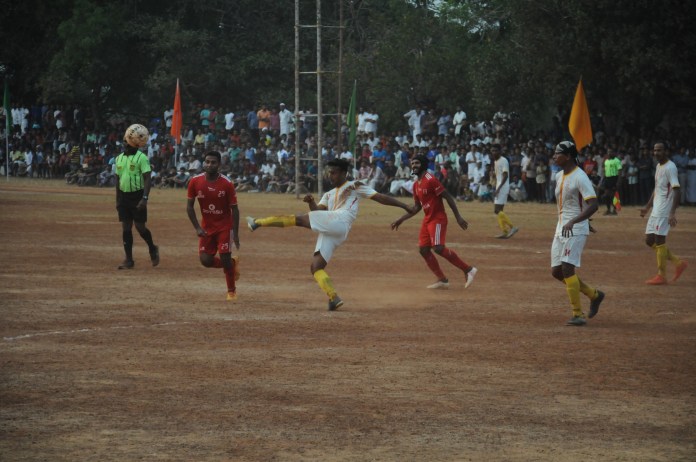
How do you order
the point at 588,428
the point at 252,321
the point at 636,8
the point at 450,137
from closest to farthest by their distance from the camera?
the point at 588,428
the point at 252,321
the point at 636,8
the point at 450,137

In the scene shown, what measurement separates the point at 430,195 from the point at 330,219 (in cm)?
323

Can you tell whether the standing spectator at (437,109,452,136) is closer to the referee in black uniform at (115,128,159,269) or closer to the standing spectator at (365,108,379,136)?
the standing spectator at (365,108,379,136)

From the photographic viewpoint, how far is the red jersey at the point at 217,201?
14352mm

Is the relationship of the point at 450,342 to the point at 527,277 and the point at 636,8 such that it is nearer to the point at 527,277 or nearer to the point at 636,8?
the point at 527,277

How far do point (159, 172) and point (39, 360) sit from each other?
134 feet

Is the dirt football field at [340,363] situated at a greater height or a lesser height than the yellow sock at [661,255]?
lesser

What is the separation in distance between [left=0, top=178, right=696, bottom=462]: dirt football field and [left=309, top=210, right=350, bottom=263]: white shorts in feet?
2.58

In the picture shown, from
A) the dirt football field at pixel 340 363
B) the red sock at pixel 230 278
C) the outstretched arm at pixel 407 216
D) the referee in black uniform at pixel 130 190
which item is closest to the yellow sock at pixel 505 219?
the dirt football field at pixel 340 363

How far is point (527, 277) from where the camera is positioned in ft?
57.7

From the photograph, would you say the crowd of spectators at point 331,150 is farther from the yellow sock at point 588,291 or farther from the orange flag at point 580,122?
the yellow sock at point 588,291

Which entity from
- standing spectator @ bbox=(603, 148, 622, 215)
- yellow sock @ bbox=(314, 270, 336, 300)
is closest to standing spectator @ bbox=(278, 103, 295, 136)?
standing spectator @ bbox=(603, 148, 622, 215)

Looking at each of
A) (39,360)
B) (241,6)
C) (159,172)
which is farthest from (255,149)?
(39,360)

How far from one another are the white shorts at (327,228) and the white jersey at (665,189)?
17.4ft

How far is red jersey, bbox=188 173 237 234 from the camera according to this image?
14352mm
